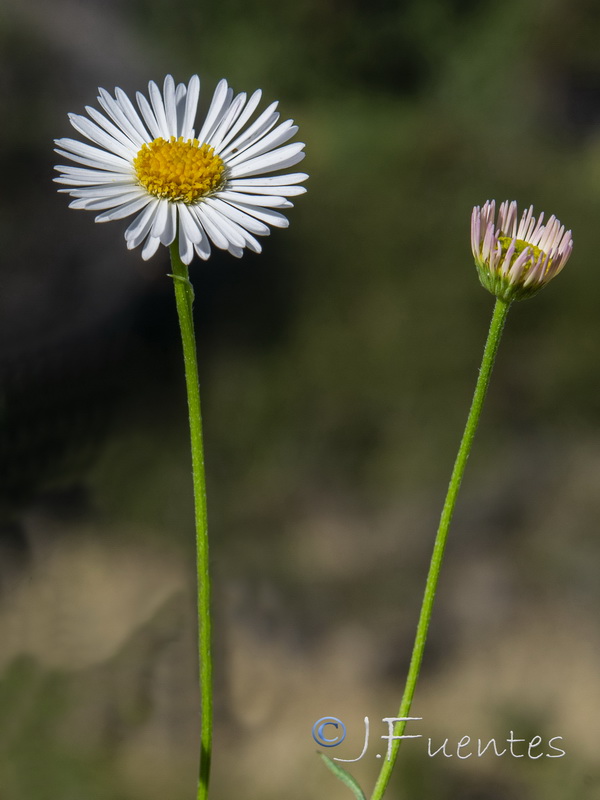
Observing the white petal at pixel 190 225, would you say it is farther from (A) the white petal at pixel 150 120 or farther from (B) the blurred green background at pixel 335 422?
(B) the blurred green background at pixel 335 422

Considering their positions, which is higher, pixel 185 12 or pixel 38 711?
pixel 185 12

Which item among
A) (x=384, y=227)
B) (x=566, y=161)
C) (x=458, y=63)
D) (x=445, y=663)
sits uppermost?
(x=458, y=63)

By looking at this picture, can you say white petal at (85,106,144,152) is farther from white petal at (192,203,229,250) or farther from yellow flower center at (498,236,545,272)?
yellow flower center at (498,236,545,272)

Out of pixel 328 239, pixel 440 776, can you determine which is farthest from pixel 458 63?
pixel 440 776

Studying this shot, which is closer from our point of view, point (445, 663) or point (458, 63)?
point (445, 663)

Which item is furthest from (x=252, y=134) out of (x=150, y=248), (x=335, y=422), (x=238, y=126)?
(x=335, y=422)

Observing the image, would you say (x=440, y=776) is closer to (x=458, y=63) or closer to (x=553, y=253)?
(x=553, y=253)

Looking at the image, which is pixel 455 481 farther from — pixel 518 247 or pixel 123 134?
pixel 123 134

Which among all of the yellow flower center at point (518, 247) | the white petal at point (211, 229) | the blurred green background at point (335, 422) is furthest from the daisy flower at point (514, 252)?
the blurred green background at point (335, 422)
